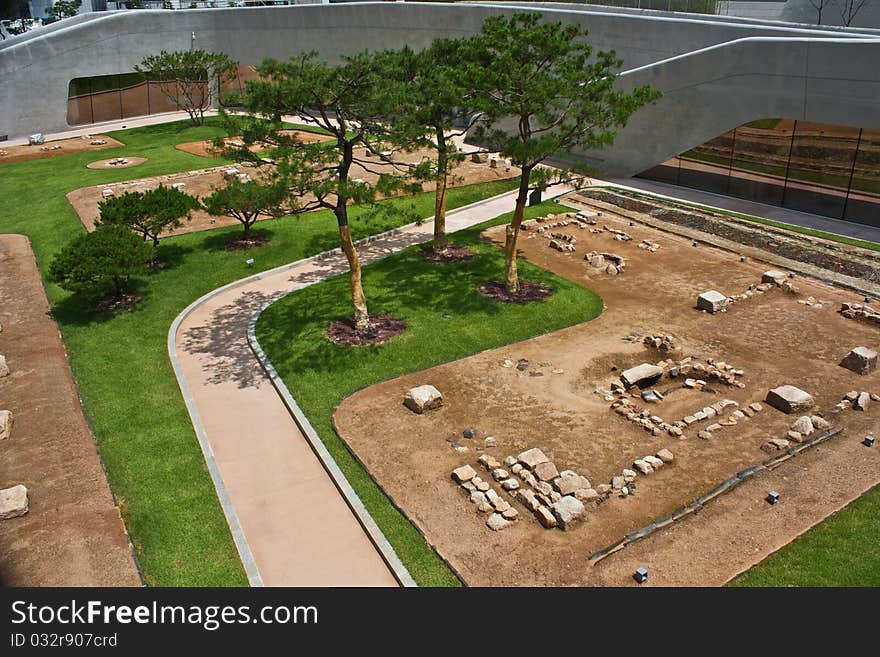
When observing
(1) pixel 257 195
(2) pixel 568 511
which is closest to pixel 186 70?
(1) pixel 257 195

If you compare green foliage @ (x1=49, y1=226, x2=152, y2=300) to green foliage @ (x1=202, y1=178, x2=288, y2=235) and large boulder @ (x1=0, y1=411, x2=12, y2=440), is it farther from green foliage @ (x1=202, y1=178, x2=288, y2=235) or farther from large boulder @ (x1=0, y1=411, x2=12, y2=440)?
large boulder @ (x1=0, y1=411, x2=12, y2=440)

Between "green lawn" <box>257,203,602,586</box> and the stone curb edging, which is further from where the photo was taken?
"green lawn" <box>257,203,602,586</box>

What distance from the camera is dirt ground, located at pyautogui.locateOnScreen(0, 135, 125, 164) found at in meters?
45.3

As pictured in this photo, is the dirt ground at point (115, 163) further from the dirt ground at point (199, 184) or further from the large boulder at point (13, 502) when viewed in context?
the large boulder at point (13, 502)

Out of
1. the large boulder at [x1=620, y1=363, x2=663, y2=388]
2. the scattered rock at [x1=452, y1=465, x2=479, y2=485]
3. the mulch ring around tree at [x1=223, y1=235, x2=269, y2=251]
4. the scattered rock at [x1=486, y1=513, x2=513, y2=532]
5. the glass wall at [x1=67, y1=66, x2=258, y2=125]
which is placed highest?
the glass wall at [x1=67, y1=66, x2=258, y2=125]

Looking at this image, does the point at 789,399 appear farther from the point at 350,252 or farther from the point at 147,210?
the point at 147,210

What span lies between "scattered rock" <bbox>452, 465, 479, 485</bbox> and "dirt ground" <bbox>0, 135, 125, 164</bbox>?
135 feet

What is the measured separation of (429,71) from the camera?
79.5ft

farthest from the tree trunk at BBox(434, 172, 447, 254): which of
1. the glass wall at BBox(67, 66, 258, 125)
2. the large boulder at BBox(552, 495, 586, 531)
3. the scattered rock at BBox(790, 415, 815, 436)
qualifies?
the glass wall at BBox(67, 66, 258, 125)

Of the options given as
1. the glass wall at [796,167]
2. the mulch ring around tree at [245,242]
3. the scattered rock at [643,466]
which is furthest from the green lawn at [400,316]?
the glass wall at [796,167]

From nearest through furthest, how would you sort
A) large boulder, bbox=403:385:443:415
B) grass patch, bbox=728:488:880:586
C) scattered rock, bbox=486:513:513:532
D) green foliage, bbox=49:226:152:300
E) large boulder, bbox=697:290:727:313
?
grass patch, bbox=728:488:880:586, scattered rock, bbox=486:513:513:532, large boulder, bbox=403:385:443:415, green foliage, bbox=49:226:152:300, large boulder, bbox=697:290:727:313

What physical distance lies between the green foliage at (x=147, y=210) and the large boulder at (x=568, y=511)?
18.9 m

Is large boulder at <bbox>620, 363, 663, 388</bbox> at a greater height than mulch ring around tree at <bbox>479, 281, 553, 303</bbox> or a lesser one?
lesser
